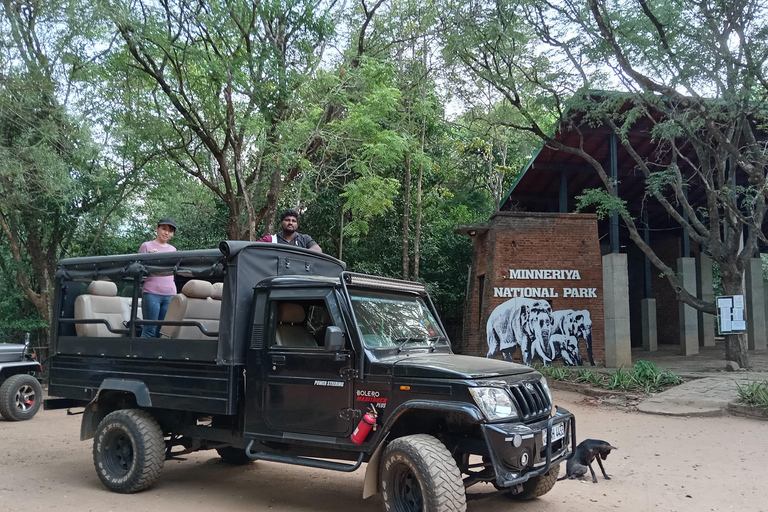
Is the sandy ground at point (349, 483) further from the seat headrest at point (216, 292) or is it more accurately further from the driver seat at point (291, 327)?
the seat headrest at point (216, 292)

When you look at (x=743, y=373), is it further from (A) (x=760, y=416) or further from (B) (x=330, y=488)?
(B) (x=330, y=488)

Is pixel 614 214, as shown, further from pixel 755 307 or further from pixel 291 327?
pixel 291 327

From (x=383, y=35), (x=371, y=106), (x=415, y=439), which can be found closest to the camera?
(x=415, y=439)

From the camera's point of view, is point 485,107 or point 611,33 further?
point 485,107

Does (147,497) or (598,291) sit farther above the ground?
(598,291)

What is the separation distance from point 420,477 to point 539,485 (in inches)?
64.2

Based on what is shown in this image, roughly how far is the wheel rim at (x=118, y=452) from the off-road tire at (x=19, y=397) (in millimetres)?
6071

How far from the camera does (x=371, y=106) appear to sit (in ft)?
42.5

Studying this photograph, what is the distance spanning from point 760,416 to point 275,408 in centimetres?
862

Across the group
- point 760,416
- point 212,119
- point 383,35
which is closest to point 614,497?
point 760,416

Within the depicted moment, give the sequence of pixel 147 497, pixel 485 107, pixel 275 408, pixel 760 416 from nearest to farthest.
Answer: pixel 275 408
pixel 147 497
pixel 760 416
pixel 485 107

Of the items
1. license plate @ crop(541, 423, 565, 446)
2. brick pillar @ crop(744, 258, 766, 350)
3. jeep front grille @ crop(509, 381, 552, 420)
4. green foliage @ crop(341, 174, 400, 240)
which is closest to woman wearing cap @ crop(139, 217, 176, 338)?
jeep front grille @ crop(509, 381, 552, 420)

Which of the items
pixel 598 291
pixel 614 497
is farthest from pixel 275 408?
pixel 598 291

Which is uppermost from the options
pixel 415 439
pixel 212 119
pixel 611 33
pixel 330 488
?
pixel 611 33
